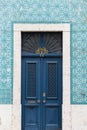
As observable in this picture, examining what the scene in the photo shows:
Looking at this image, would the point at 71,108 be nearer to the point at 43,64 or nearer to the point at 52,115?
the point at 52,115

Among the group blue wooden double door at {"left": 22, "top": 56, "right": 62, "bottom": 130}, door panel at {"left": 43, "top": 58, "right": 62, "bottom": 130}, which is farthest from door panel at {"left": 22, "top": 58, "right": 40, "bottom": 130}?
door panel at {"left": 43, "top": 58, "right": 62, "bottom": 130}

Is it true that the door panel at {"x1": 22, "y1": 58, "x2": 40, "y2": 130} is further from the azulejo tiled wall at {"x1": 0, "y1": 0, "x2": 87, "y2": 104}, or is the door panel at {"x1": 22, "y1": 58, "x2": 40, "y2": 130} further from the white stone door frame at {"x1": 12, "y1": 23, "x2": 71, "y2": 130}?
the azulejo tiled wall at {"x1": 0, "y1": 0, "x2": 87, "y2": 104}

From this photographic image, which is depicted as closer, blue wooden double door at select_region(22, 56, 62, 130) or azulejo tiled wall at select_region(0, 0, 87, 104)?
azulejo tiled wall at select_region(0, 0, 87, 104)

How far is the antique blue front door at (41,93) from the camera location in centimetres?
1000

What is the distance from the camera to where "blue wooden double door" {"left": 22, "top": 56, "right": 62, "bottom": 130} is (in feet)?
32.8

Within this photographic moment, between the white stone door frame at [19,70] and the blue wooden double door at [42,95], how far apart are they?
0.89 feet

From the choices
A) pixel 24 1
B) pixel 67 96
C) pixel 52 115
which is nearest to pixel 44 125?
pixel 52 115

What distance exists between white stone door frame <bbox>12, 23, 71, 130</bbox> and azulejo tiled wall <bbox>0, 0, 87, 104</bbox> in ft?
0.33

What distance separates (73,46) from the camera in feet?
32.1

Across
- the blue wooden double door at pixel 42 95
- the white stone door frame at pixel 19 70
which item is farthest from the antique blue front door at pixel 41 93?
the white stone door frame at pixel 19 70

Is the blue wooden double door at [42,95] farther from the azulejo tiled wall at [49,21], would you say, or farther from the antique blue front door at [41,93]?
the azulejo tiled wall at [49,21]

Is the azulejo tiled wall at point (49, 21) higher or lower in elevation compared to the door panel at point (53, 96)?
higher

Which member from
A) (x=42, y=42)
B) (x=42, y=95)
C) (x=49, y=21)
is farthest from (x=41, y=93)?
(x=49, y=21)

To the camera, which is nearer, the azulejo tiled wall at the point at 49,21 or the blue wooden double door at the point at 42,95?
the azulejo tiled wall at the point at 49,21
